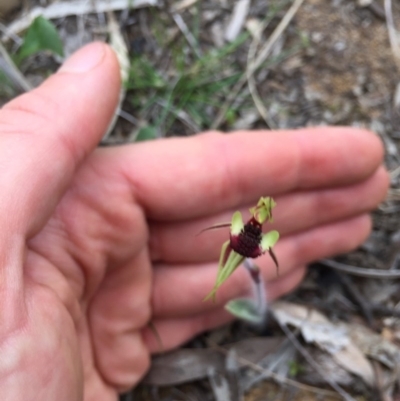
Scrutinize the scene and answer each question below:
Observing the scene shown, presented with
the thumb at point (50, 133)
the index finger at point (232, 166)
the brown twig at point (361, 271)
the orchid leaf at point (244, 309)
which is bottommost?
the brown twig at point (361, 271)

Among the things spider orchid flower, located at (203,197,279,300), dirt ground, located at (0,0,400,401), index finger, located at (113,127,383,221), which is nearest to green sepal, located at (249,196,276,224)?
spider orchid flower, located at (203,197,279,300)

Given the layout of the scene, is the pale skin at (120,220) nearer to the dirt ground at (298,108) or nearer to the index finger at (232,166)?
the index finger at (232,166)

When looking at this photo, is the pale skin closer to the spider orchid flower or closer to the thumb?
the thumb

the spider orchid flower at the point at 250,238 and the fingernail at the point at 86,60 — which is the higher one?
the fingernail at the point at 86,60

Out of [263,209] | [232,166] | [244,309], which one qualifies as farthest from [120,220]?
[263,209]

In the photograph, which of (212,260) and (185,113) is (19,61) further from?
(212,260)

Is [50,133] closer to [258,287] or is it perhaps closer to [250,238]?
[250,238]

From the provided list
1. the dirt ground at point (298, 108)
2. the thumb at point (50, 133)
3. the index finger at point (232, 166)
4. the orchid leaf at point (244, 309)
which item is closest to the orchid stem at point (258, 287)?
the orchid leaf at point (244, 309)

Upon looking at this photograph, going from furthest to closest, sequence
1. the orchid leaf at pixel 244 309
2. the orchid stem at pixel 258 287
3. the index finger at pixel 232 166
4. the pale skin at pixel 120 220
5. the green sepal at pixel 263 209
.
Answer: the orchid leaf at pixel 244 309 < the index finger at pixel 232 166 < the orchid stem at pixel 258 287 < the pale skin at pixel 120 220 < the green sepal at pixel 263 209
